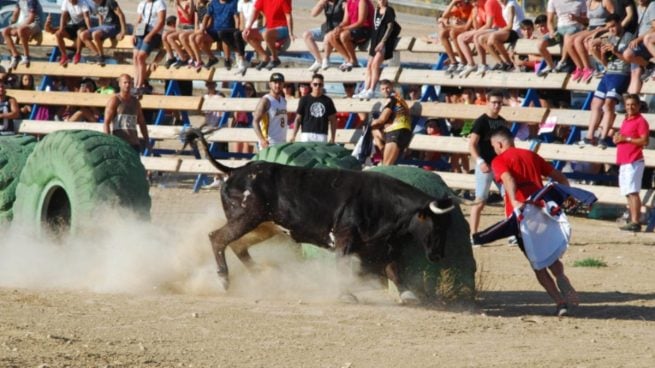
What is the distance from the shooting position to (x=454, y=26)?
65.2 feet

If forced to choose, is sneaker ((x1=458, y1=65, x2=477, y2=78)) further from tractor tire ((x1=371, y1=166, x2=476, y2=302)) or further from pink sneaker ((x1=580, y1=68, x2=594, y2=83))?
tractor tire ((x1=371, y1=166, x2=476, y2=302))

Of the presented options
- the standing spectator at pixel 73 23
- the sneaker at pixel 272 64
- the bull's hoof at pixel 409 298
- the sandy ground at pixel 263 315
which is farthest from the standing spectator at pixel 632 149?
the standing spectator at pixel 73 23

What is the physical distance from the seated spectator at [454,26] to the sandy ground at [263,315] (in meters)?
6.01

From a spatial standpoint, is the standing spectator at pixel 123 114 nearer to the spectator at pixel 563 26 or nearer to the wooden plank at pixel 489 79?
the wooden plank at pixel 489 79

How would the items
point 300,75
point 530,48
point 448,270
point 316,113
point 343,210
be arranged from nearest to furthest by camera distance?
1. point 343,210
2. point 448,270
3. point 316,113
4. point 530,48
5. point 300,75

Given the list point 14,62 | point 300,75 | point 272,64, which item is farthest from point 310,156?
point 14,62

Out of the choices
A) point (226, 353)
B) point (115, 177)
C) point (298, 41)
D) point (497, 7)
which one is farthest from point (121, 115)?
point (226, 353)

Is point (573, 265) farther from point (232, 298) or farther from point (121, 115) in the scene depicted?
point (121, 115)

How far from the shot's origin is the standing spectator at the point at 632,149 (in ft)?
53.8

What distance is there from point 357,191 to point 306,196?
476 mm

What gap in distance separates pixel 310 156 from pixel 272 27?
9.69 m

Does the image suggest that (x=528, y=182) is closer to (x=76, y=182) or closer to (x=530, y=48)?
(x=76, y=182)

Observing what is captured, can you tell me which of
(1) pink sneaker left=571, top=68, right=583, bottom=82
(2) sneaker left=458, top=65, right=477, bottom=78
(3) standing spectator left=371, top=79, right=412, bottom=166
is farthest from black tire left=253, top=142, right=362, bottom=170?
(2) sneaker left=458, top=65, right=477, bottom=78

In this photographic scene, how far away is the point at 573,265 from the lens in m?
14.4
